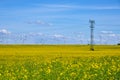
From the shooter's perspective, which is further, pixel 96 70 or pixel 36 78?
pixel 96 70

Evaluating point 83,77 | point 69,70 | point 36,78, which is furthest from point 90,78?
point 69,70

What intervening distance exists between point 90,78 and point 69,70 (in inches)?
128

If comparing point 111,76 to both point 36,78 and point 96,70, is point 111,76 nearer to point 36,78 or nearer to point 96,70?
A: point 96,70

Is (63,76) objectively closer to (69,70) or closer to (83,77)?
(83,77)

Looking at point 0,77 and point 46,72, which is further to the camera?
point 46,72

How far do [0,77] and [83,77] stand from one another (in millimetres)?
3278

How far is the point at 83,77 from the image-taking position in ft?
48.8

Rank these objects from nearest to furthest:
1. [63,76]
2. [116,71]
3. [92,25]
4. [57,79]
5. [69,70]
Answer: [57,79]
[63,76]
[116,71]
[69,70]
[92,25]

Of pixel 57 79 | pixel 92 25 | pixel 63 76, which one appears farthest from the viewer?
pixel 92 25

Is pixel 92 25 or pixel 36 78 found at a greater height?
pixel 92 25

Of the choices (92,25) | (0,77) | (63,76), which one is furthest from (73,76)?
(92,25)

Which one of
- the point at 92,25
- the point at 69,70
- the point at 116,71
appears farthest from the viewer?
the point at 92,25

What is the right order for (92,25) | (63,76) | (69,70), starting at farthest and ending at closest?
(92,25)
(69,70)
(63,76)

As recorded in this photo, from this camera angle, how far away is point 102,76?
15328mm
